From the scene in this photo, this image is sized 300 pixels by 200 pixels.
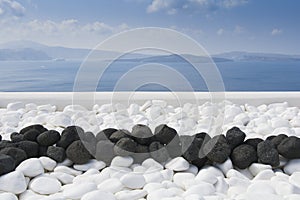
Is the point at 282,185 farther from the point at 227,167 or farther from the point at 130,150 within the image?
the point at 130,150

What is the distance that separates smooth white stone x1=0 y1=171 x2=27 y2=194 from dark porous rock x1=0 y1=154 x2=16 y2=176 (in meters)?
0.03

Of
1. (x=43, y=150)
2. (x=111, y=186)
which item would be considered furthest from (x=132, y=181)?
(x=43, y=150)

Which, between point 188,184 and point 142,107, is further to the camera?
point 142,107

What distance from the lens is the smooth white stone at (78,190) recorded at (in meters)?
1.00

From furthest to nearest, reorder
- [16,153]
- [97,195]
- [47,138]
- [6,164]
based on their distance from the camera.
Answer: [47,138] → [16,153] → [6,164] → [97,195]

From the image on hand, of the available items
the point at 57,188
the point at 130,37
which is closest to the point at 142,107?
the point at 130,37

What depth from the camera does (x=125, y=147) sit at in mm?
1239

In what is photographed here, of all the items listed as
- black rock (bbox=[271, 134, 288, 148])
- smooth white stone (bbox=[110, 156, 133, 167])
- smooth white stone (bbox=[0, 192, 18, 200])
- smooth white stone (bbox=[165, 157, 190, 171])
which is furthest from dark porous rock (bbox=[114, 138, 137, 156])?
black rock (bbox=[271, 134, 288, 148])

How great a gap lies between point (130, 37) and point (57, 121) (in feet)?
1.81

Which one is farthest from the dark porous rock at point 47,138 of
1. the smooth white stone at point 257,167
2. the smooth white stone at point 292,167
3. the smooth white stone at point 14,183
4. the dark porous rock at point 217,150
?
the smooth white stone at point 292,167

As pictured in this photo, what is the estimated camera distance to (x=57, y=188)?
106cm

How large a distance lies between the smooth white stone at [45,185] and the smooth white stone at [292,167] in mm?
683

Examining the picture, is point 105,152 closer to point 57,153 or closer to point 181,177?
point 57,153

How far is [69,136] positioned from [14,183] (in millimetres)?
311
